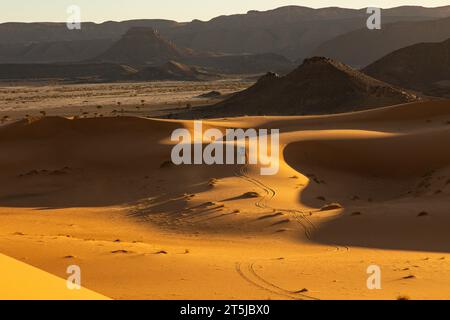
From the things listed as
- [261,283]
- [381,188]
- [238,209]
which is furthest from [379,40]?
[261,283]

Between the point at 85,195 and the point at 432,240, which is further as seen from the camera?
the point at 85,195

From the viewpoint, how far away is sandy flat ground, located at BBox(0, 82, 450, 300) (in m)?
9.44

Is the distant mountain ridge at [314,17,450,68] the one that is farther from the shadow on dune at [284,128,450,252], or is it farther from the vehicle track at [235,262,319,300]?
the vehicle track at [235,262,319,300]

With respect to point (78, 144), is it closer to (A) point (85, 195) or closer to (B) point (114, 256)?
(A) point (85, 195)

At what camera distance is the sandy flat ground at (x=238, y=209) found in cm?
944

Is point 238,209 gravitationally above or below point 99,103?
below

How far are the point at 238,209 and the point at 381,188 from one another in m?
7.39

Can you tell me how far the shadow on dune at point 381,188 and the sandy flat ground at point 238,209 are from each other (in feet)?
0.18

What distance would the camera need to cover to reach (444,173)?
20.7m

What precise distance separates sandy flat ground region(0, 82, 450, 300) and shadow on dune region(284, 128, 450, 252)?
0.06 meters

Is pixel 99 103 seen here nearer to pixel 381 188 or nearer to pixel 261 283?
pixel 381 188

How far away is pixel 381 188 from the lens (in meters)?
21.4

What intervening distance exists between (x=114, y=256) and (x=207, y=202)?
6.22 metres
